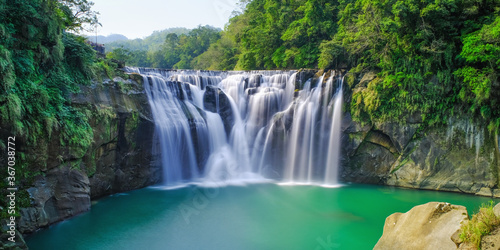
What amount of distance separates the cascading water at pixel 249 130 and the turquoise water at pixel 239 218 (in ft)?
4.78

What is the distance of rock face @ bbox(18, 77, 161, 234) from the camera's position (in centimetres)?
762

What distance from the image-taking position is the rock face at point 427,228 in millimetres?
4750

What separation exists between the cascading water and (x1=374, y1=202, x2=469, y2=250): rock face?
823 centimetres

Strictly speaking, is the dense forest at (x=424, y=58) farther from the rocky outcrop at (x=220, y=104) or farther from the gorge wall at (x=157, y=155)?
the rocky outcrop at (x=220, y=104)

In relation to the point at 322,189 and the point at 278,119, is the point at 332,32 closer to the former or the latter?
the point at 278,119

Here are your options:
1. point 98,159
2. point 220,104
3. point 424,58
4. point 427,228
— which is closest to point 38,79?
point 98,159

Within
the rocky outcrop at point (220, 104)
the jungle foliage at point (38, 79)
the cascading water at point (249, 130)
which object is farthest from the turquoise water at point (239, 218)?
the rocky outcrop at point (220, 104)

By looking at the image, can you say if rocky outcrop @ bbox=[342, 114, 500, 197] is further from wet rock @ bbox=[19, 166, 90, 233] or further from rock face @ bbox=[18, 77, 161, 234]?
wet rock @ bbox=[19, 166, 90, 233]

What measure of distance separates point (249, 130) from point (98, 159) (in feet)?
24.6

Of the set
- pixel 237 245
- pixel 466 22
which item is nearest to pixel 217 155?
pixel 237 245

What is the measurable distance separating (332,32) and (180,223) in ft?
52.9

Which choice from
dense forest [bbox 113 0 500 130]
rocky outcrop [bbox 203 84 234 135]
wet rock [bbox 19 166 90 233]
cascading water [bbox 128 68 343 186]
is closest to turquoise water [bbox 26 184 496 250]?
wet rock [bbox 19 166 90 233]

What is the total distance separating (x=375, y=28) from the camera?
44.3ft

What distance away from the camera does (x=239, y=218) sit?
9.58m
